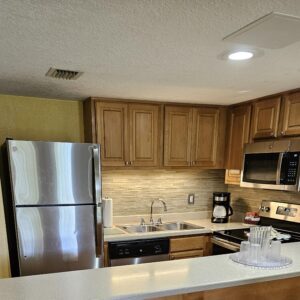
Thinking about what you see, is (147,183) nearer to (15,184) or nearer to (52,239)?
(52,239)

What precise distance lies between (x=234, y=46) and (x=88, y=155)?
1.49 metres

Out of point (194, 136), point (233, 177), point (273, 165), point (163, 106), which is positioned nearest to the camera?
point (273, 165)

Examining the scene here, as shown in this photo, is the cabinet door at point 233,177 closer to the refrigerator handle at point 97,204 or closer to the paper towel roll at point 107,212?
the paper towel roll at point 107,212

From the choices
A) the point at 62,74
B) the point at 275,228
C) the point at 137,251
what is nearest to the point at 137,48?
the point at 62,74

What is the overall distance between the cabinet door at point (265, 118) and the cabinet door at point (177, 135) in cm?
67

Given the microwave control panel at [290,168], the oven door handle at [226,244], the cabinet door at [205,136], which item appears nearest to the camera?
the microwave control panel at [290,168]

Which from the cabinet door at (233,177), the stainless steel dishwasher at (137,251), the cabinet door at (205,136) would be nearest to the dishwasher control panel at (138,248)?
the stainless steel dishwasher at (137,251)

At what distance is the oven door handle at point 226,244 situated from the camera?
257cm

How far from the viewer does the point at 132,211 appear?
10.8 feet

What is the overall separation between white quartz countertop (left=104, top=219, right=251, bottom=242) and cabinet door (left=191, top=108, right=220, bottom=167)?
2.18ft

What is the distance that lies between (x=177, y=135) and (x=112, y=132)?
2.32 ft

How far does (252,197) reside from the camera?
325 cm

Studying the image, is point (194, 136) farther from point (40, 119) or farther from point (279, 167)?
point (40, 119)

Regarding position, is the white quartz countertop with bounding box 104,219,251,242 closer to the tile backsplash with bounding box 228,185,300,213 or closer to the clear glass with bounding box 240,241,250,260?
the tile backsplash with bounding box 228,185,300,213
